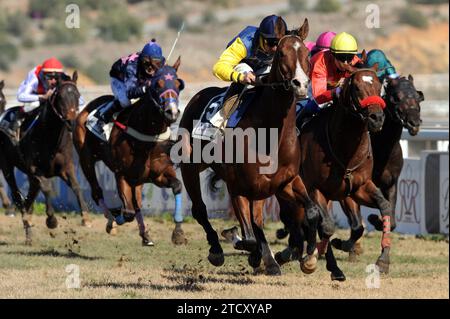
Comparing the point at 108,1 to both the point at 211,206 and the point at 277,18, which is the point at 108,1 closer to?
the point at 211,206

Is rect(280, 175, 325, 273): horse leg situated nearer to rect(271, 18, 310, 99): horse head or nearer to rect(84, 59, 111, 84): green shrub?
rect(271, 18, 310, 99): horse head

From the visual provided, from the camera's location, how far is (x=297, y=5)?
2345 inches

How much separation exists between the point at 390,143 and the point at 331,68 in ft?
5.59

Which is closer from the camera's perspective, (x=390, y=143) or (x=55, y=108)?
(x=390, y=143)

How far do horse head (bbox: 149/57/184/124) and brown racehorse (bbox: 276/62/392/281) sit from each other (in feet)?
4.22

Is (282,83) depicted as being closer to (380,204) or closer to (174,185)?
(380,204)

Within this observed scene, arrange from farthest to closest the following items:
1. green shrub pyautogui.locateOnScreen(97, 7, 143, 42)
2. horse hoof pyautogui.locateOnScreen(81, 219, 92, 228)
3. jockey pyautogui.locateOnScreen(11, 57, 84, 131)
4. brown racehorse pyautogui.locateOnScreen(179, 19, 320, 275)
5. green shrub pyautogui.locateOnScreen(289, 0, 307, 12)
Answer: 1. green shrub pyautogui.locateOnScreen(289, 0, 307, 12)
2. green shrub pyautogui.locateOnScreen(97, 7, 143, 42)
3. horse hoof pyautogui.locateOnScreen(81, 219, 92, 228)
4. jockey pyautogui.locateOnScreen(11, 57, 84, 131)
5. brown racehorse pyautogui.locateOnScreen(179, 19, 320, 275)

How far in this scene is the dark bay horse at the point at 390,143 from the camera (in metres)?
11.6

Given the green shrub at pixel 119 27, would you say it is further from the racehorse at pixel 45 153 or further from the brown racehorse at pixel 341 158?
the brown racehorse at pixel 341 158

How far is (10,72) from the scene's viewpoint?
49.8 m

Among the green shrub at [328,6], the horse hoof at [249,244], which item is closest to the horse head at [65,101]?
the horse hoof at [249,244]

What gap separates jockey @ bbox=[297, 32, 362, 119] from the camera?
34.1 ft

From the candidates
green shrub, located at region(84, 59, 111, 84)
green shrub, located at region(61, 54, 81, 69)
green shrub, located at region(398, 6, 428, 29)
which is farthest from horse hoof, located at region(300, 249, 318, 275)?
green shrub, located at region(398, 6, 428, 29)

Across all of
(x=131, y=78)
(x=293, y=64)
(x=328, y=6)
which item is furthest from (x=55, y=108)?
(x=328, y=6)
